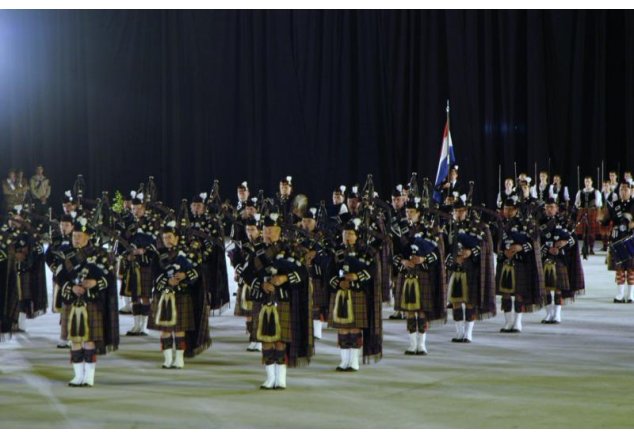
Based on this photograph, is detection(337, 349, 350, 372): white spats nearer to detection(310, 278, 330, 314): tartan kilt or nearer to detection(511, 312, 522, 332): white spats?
detection(310, 278, 330, 314): tartan kilt

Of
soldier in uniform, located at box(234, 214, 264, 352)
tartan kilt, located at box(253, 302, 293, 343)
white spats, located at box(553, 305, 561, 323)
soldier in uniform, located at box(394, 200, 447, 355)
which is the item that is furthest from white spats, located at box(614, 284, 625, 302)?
tartan kilt, located at box(253, 302, 293, 343)

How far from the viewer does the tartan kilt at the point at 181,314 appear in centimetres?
932

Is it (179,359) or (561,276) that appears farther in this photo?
(561,276)

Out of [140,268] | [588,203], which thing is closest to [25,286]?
[140,268]

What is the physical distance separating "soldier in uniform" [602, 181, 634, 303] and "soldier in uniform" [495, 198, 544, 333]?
2.43m

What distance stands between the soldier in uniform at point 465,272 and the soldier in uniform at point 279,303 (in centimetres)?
269

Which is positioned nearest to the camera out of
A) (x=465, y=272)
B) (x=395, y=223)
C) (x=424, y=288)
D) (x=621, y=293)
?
(x=424, y=288)

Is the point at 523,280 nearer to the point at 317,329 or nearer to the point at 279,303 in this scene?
the point at 317,329

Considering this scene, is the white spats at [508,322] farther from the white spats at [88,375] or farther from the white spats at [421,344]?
the white spats at [88,375]

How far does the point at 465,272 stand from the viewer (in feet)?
35.6

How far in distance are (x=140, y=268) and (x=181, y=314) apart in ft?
7.40

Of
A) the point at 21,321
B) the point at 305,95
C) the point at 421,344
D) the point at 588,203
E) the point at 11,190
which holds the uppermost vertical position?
the point at 305,95

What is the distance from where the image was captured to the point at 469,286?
427 inches

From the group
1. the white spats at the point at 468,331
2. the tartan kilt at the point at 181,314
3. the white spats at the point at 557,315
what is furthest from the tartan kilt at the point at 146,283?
the white spats at the point at 557,315
